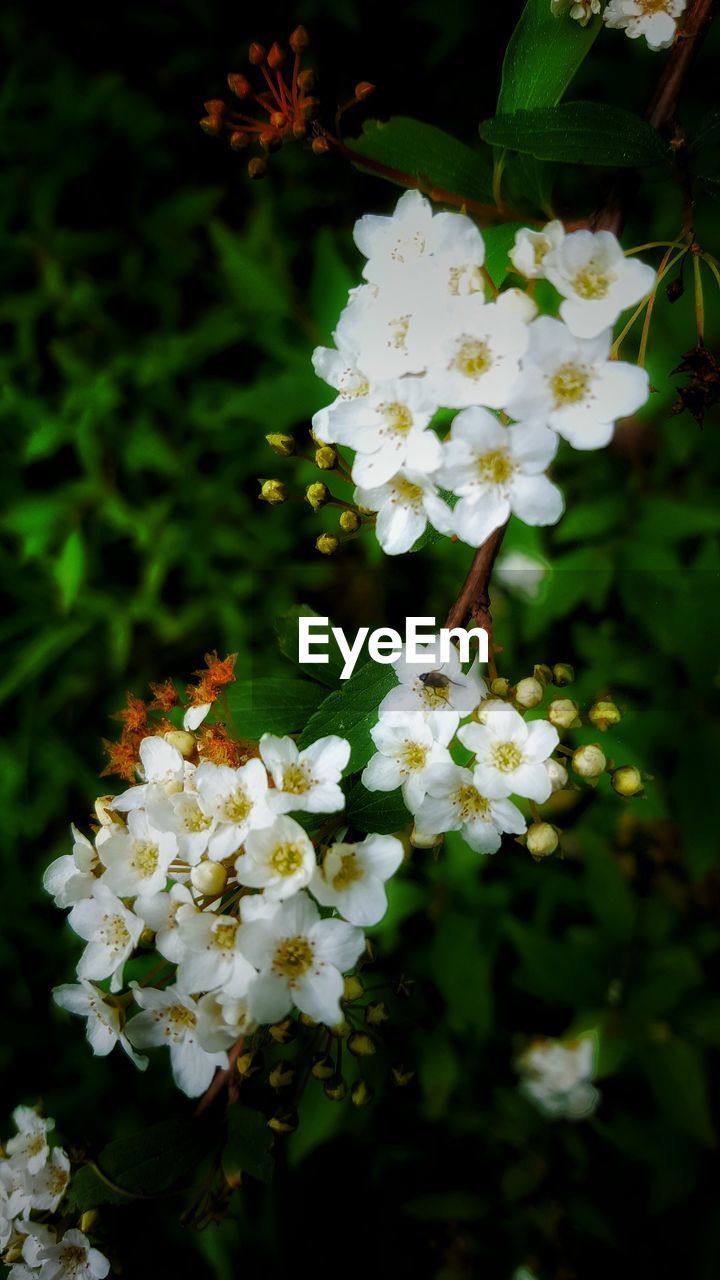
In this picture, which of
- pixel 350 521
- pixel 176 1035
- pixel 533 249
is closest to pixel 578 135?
pixel 533 249

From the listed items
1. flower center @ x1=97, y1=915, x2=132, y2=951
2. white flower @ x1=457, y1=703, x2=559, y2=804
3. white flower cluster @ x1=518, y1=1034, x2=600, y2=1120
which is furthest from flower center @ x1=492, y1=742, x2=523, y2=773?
white flower cluster @ x1=518, y1=1034, x2=600, y2=1120

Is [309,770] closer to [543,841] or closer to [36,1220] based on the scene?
[543,841]

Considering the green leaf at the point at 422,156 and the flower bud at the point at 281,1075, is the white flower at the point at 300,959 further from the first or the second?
the green leaf at the point at 422,156

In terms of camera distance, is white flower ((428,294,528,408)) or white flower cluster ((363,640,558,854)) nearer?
white flower ((428,294,528,408))

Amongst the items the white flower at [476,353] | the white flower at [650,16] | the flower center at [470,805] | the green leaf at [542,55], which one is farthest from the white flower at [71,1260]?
the white flower at [650,16]

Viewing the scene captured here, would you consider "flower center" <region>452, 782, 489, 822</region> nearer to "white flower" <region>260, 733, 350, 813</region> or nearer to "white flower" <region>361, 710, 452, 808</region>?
"white flower" <region>361, 710, 452, 808</region>

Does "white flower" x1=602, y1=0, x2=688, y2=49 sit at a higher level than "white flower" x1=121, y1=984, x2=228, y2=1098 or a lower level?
higher
